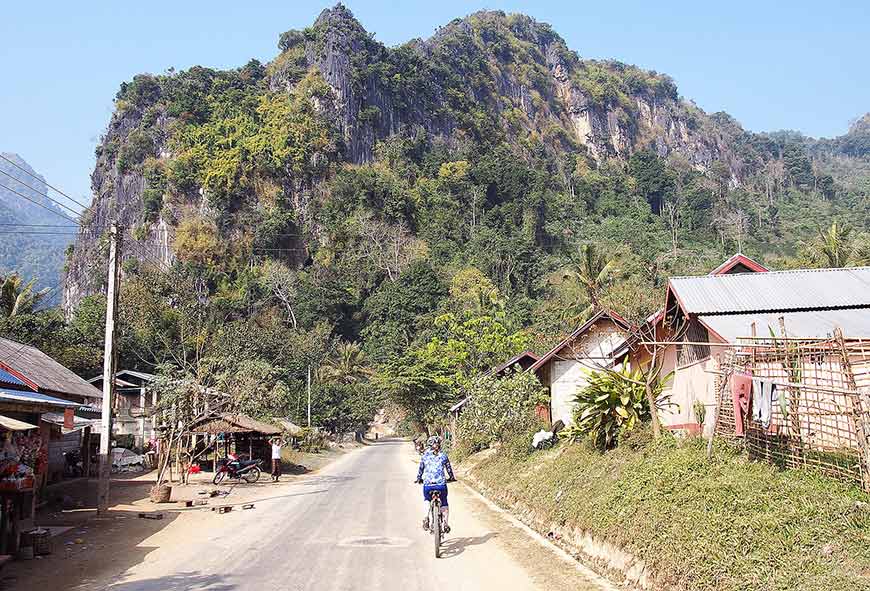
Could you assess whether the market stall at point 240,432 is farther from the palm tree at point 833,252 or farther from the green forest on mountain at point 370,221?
the palm tree at point 833,252

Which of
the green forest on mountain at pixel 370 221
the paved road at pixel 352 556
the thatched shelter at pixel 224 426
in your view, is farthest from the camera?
the green forest on mountain at pixel 370 221

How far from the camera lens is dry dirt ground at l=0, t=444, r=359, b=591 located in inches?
374

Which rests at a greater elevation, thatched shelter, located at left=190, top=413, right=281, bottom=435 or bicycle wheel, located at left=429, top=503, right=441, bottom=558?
thatched shelter, located at left=190, top=413, right=281, bottom=435

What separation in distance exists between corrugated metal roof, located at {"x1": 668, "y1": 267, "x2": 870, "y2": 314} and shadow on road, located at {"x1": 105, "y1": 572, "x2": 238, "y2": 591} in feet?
38.8

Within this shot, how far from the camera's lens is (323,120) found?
8788 cm

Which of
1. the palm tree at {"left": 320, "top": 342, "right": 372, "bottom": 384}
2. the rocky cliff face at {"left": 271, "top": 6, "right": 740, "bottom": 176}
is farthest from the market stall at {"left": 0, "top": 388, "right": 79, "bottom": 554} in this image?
the rocky cliff face at {"left": 271, "top": 6, "right": 740, "bottom": 176}

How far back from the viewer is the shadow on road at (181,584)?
823 centimetres

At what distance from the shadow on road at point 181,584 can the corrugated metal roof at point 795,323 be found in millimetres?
10704

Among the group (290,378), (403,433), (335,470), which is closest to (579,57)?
(403,433)

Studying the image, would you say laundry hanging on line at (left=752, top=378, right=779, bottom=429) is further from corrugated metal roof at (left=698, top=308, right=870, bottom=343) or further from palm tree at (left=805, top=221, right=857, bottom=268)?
palm tree at (left=805, top=221, right=857, bottom=268)

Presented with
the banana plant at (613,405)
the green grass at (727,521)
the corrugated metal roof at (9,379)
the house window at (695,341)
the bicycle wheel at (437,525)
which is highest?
the house window at (695,341)

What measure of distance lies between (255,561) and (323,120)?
82.5 metres

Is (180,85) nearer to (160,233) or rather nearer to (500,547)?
(160,233)

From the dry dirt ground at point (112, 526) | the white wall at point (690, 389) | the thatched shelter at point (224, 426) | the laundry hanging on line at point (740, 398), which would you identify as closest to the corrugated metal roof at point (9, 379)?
the dry dirt ground at point (112, 526)
